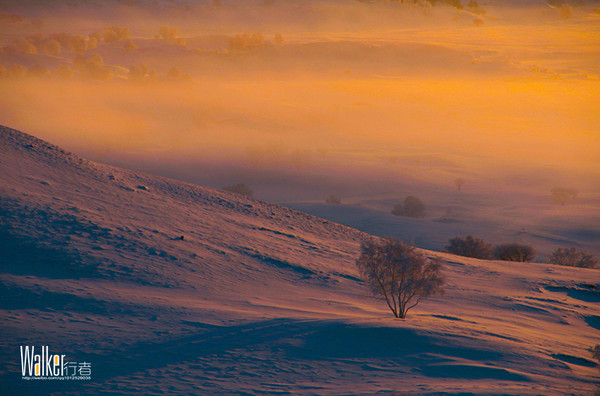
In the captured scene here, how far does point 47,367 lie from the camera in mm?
14344

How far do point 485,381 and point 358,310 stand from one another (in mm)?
10103

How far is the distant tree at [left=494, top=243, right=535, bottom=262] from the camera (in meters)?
51.8

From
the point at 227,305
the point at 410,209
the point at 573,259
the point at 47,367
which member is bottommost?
the point at 47,367

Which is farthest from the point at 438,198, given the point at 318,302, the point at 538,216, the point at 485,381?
the point at 485,381

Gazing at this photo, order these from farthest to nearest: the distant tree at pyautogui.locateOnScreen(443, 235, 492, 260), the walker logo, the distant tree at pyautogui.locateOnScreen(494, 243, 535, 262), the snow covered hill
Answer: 1. the distant tree at pyautogui.locateOnScreen(494, 243, 535, 262)
2. the distant tree at pyautogui.locateOnScreen(443, 235, 492, 260)
3. the snow covered hill
4. the walker logo

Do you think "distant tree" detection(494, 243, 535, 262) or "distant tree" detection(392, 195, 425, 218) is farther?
"distant tree" detection(392, 195, 425, 218)

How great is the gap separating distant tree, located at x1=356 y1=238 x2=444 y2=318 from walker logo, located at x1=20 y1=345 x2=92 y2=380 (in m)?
13.7

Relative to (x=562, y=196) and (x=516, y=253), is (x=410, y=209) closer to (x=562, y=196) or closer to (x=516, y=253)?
(x=516, y=253)

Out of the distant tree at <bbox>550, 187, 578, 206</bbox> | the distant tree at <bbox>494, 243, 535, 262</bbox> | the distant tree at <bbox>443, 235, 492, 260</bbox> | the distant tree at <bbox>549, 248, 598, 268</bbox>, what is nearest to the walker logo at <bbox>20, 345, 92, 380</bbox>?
the distant tree at <bbox>443, 235, 492, 260</bbox>

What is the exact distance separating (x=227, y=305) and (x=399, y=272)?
845 cm

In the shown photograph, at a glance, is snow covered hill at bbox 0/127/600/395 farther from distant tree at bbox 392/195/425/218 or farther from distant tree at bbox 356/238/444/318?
distant tree at bbox 392/195/425/218

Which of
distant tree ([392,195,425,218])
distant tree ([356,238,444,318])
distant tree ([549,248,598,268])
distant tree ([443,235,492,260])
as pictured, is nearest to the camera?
distant tree ([356,238,444,318])

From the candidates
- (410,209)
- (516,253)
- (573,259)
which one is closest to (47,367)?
(516,253)

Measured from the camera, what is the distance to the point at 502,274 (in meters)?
37.6
